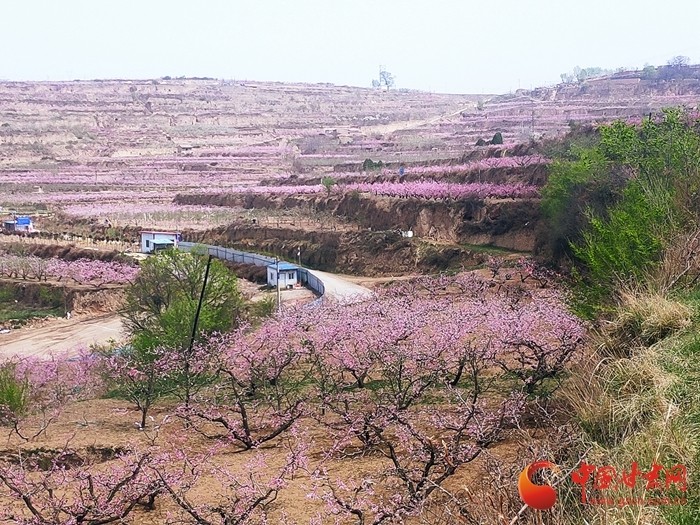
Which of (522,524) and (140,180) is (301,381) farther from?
(140,180)

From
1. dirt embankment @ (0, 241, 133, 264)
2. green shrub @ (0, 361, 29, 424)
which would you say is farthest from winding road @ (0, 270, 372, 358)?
green shrub @ (0, 361, 29, 424)

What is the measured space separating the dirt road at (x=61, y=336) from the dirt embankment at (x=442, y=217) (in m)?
16.0

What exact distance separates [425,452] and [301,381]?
7929mm

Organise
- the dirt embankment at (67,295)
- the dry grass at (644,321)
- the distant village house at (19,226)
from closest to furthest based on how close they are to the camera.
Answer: the dry grass at (644,321) < the dirt embankment at (67,295) < the distant village house at (19,226)

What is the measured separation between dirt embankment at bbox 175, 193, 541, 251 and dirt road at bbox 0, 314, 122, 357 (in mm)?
16001

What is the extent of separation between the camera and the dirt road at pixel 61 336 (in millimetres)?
29734

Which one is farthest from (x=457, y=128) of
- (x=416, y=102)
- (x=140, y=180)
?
(x=416, y=102)

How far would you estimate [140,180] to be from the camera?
3147 inches

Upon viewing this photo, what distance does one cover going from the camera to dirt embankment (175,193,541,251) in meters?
39.9

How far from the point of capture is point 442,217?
147ft

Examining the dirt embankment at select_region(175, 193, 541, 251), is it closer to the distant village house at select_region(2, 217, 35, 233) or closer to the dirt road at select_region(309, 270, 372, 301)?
the dirt road at select_region(309, 270, 372, 301)

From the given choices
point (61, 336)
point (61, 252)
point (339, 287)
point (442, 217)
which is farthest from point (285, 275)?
point (61, 252)

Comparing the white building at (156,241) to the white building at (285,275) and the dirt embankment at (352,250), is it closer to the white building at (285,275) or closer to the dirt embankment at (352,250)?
the dirt embankment at (352,250)

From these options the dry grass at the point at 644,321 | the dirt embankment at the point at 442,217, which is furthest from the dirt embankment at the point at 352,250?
the dry grass at the point at 644,321
